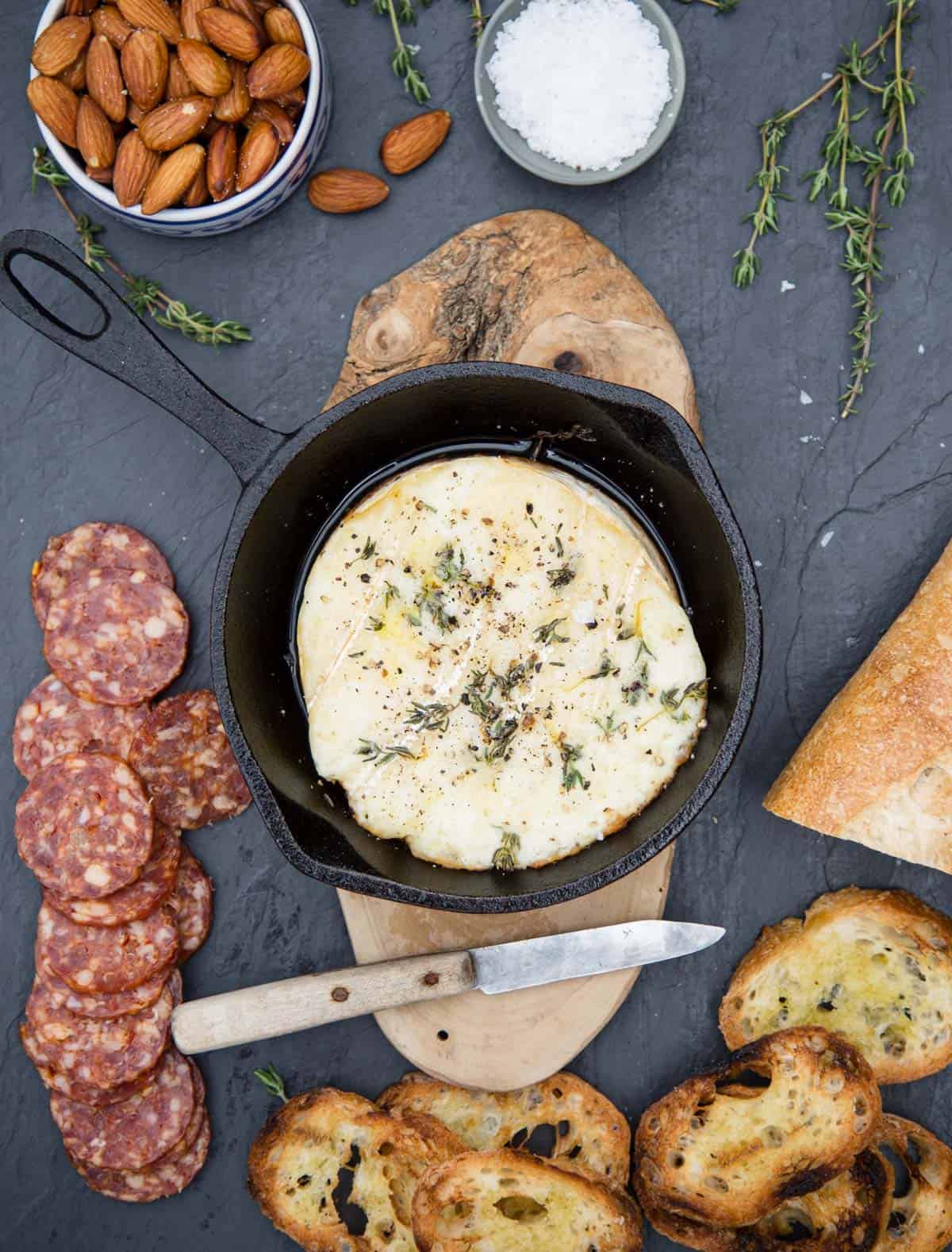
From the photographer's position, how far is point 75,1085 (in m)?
2.96

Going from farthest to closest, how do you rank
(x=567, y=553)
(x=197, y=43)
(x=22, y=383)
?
(x=22, y=383) < (x=197, y=43) < (x=567, y=553)

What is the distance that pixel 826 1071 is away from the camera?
275cm

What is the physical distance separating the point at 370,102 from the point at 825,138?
1322mm

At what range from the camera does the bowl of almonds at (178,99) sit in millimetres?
2697

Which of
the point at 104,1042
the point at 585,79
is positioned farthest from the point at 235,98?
the point at 104,1042

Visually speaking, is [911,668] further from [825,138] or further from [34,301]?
[34,301]

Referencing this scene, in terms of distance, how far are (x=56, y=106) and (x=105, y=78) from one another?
15cm

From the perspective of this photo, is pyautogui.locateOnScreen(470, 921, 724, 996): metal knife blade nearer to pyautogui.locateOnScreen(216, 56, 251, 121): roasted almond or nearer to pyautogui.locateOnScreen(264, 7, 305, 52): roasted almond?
pyautogui.locateOnScreen(216, 56, 251, 121): roasted almond

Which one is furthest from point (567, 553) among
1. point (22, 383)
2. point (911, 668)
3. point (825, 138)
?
point (22, 383)

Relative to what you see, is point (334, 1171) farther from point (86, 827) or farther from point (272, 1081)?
point (86, 827)

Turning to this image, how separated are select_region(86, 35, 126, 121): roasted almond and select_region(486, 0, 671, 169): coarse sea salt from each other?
1.00 meters

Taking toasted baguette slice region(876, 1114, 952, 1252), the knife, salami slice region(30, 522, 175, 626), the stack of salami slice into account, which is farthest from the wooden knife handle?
toasted baguette slice region(876, 1114, 952, 1252)

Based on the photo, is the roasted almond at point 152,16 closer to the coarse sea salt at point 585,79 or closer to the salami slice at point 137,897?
the coarse sea salt at point 585,79

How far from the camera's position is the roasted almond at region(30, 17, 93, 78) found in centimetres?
270
